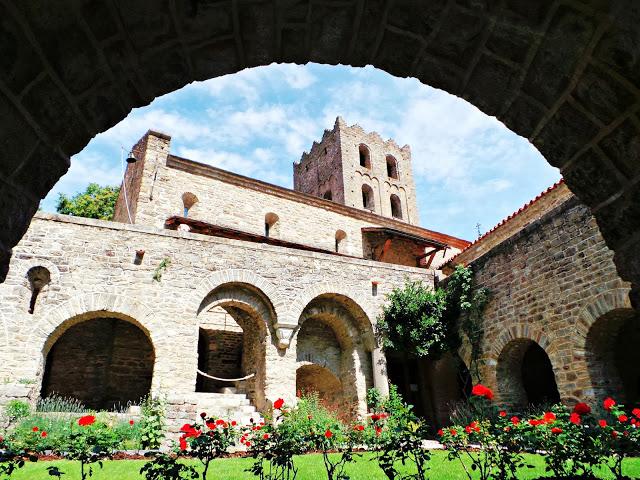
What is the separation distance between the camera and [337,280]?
1303 centimetres

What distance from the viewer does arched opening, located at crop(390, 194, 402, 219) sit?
3319cm

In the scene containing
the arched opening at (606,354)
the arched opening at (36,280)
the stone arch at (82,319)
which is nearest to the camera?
the arched opening at (606,354)

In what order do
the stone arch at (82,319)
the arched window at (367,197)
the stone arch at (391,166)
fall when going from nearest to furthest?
the stone arch at (82,319) → the arched window at (367,197) → the stone arch at (391,166)

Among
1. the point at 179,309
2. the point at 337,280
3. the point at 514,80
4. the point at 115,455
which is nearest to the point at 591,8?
the point at 514,80

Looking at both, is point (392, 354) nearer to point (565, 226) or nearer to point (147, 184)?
point (565, 226)

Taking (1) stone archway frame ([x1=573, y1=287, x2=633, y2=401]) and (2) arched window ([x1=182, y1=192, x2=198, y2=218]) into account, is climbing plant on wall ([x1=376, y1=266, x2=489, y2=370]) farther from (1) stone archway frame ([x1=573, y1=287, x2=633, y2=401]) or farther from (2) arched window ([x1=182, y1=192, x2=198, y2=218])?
(2) arched window ([x1=182, y1=192, x2=198, y2=218])

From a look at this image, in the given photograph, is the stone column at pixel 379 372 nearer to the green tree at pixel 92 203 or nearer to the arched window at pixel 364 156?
the green tree at pixel 92 203

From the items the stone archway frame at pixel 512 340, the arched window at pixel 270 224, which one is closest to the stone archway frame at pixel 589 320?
the stone archway frame at pixel 512 340

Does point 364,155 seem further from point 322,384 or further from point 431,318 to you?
point 431,318

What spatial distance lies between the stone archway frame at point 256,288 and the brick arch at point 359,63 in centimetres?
913

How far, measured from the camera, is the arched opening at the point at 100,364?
12664 mm

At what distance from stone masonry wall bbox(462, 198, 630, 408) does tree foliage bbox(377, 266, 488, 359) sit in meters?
0.68

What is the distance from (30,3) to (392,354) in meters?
13.5

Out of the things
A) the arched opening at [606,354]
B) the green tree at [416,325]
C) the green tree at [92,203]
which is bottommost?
the arched opening at [606,354]
